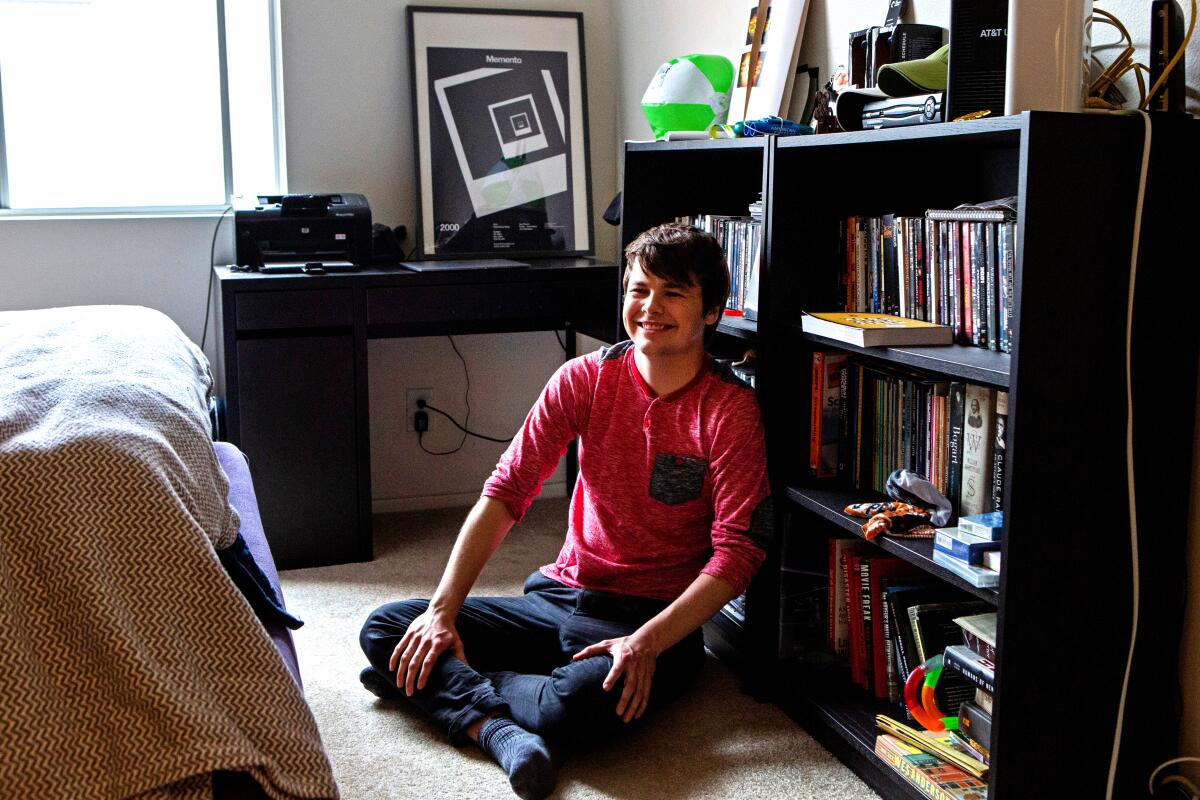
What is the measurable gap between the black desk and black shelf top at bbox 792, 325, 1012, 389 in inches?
44.1

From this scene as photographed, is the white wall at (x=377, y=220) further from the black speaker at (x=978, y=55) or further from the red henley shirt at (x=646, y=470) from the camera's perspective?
the black speaker at (x=978, y=55)

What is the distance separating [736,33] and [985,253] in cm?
127

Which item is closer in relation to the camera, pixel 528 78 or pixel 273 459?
pixel 273 459

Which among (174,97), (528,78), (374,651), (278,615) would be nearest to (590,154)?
(528,78)

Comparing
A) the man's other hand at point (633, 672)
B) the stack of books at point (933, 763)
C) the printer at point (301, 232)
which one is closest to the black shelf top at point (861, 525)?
the stack of books at point (933, 763)

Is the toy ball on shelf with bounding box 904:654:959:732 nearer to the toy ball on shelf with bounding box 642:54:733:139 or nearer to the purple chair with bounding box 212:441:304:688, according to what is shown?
the purple chair with bounding box 212:441:304:688

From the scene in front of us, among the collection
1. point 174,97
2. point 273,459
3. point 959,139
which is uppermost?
point 174,97

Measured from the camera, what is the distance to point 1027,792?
1.63m

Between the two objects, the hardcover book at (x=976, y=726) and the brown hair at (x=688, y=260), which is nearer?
the hardcover book at (x=976, y=726)

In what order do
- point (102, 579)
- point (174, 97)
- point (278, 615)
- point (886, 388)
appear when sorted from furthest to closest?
1. point (174, 97)
2. point (886, 388)
3. point (278, 615)
4. point (102, 579)

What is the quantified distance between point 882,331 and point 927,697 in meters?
0.56

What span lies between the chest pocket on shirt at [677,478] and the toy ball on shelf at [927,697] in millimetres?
481

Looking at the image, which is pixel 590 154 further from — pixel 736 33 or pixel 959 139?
pixel 959 139

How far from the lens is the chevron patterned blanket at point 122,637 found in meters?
1.22
